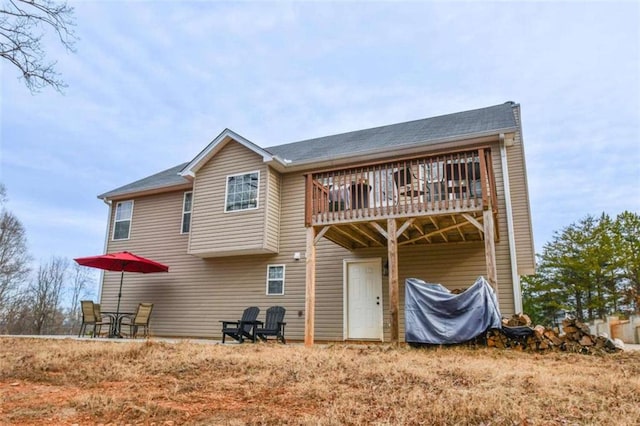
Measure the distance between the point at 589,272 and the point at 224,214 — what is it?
2143 cm

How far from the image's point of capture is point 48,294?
83.6 feet

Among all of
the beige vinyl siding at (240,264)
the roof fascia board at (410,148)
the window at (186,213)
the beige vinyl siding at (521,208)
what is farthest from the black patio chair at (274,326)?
the beige vinyl siding at (521,208)

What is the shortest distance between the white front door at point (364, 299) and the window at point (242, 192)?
305 cm

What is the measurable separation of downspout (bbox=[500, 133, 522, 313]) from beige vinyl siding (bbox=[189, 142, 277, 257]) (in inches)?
226

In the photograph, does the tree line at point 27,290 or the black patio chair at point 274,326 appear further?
the tree line at point 27,290

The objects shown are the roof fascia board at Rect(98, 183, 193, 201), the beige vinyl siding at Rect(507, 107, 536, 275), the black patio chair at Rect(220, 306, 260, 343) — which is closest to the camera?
the black patio chair at Rect(220, 306, 260, 343)

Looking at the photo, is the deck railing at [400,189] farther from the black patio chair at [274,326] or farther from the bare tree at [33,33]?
the bare tree at [33,33]

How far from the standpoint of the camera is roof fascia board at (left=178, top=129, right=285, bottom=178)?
10883 millimetres

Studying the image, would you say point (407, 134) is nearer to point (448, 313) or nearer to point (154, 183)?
point (448, 313)

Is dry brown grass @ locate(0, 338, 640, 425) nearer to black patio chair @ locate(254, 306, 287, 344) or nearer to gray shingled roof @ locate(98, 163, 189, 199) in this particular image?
black patio chair @ locate(254, 306, 287, 344)

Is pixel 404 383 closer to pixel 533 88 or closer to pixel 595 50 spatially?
pixel 595 50

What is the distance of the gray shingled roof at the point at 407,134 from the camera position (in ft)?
31.7

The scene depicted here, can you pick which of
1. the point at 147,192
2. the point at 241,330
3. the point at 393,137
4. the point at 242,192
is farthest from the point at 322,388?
the point at 147,192

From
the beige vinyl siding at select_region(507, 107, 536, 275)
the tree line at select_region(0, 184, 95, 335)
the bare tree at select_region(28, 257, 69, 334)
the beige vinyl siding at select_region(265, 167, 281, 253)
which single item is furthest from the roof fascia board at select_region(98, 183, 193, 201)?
the bare tree at select_region(28, 257, 69, 334)
